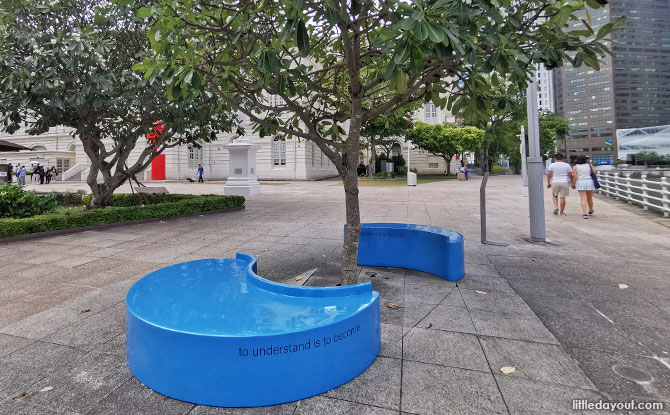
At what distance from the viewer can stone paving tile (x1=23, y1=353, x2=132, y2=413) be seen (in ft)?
7.04

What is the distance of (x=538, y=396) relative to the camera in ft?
7.07

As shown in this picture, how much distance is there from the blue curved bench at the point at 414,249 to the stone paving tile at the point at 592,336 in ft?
4.43

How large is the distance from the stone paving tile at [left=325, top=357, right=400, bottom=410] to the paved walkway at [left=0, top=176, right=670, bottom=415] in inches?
0.4

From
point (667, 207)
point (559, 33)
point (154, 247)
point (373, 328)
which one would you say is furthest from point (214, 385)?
point (667, 207)

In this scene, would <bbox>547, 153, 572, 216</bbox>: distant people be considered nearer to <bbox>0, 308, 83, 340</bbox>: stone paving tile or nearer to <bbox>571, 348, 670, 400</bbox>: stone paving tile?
<bbox>571, 348, 670, 400</bbox>: stone paving tile

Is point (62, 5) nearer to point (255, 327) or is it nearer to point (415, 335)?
point (255, 327)

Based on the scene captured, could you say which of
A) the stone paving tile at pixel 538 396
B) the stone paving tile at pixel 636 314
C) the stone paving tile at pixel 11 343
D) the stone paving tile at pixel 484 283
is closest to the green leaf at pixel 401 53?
the stone paving tile at pixel 538 396

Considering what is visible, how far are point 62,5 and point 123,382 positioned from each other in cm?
1065

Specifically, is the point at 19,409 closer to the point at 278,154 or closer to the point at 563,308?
the point at 563,308

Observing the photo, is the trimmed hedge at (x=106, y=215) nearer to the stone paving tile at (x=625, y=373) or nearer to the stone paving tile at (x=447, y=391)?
the stone paving tile at (x=447, y=391)

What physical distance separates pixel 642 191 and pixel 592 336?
1289 centimetres

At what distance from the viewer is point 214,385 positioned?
207 cm

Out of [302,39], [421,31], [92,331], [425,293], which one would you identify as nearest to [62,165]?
[92,331]

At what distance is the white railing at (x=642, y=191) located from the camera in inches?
383
